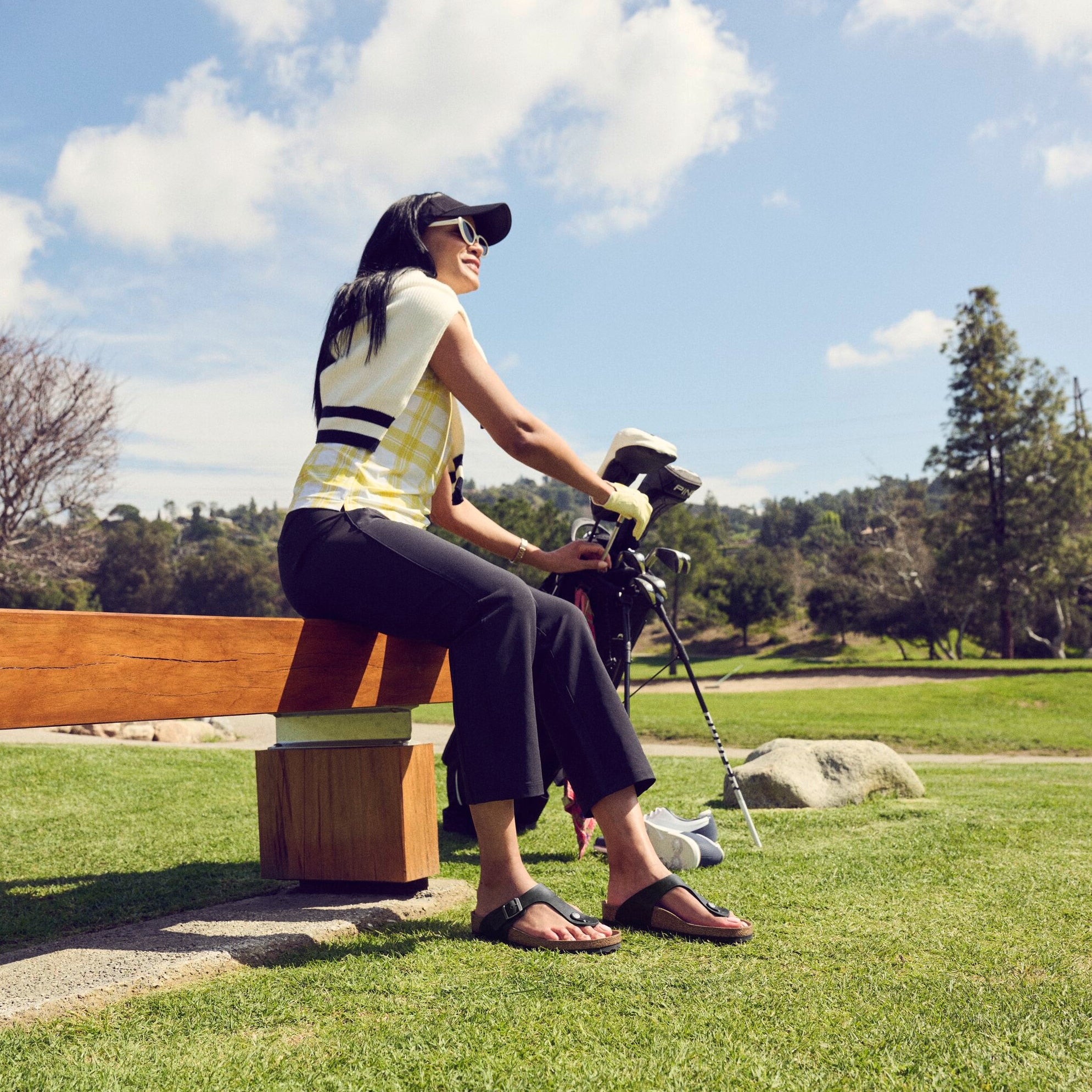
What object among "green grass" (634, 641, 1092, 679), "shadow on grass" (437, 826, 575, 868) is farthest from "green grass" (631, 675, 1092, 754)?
"shadow on grass" (437, 826, 575, 868)

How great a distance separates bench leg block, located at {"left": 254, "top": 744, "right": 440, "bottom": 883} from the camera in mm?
2633

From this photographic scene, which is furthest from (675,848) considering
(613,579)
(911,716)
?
(911,716)

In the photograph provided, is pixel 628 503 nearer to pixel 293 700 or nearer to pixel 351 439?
pixel 351 439

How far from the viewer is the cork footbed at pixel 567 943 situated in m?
2.10

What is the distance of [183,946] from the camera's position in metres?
2.16

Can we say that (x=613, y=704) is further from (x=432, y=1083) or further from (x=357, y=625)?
(x=432, y=1083)

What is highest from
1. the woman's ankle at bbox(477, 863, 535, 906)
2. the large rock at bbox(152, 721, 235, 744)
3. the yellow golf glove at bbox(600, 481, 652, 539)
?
the yellow golf glove at bbox(600, 481, 652, 539)

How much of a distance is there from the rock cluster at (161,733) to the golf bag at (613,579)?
751 cm

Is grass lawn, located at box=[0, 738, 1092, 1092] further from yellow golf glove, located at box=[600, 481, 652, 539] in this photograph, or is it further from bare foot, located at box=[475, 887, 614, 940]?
yellow golf glove, located at box=[600, 481, 652, 539]

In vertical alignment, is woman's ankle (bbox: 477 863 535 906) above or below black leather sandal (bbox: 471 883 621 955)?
above

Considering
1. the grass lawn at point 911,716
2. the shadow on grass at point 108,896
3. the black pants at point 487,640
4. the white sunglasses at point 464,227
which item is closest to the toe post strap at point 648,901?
the black pants at point 487,640

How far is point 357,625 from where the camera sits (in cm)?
251

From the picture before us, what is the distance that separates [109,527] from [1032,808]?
199 feet

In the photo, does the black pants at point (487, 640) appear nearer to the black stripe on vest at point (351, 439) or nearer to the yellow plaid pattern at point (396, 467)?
the yellow plaid pattern at point (396, 467)
